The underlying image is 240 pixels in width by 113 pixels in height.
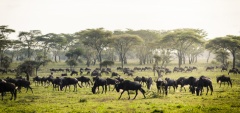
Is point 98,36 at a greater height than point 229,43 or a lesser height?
greater

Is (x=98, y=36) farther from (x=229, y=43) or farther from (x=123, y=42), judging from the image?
(x=229, y=43)

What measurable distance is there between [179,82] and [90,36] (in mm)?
52358

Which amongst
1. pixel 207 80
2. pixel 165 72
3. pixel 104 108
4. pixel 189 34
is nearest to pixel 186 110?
pixel 104 108

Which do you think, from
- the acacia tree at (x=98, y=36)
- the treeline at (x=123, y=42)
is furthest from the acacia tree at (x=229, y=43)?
the acacia tree at (x=98, y=36)

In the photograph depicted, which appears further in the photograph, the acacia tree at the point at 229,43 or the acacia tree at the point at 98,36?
the acacia tree at the point at 98,36

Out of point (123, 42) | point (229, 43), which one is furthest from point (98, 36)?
point (229, 43)

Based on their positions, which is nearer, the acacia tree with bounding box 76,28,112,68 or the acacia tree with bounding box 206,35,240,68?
the acacia tree with bounding box 206,35,240,68

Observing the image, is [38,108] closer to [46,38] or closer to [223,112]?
[223,112]

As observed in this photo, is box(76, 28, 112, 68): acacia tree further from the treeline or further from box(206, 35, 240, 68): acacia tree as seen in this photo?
box(206, 35, 240, 68): acacia tree

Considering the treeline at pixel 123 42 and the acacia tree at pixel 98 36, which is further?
the acacia tree at pixel 98 36

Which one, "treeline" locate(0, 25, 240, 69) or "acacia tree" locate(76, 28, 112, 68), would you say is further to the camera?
"acacia tree" locate(76, 28, 112, 68)

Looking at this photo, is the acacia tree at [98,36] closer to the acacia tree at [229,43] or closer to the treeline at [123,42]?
the treeline at [123,42]

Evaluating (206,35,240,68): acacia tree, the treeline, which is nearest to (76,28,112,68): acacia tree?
the treeline

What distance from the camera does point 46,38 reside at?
9212cm
